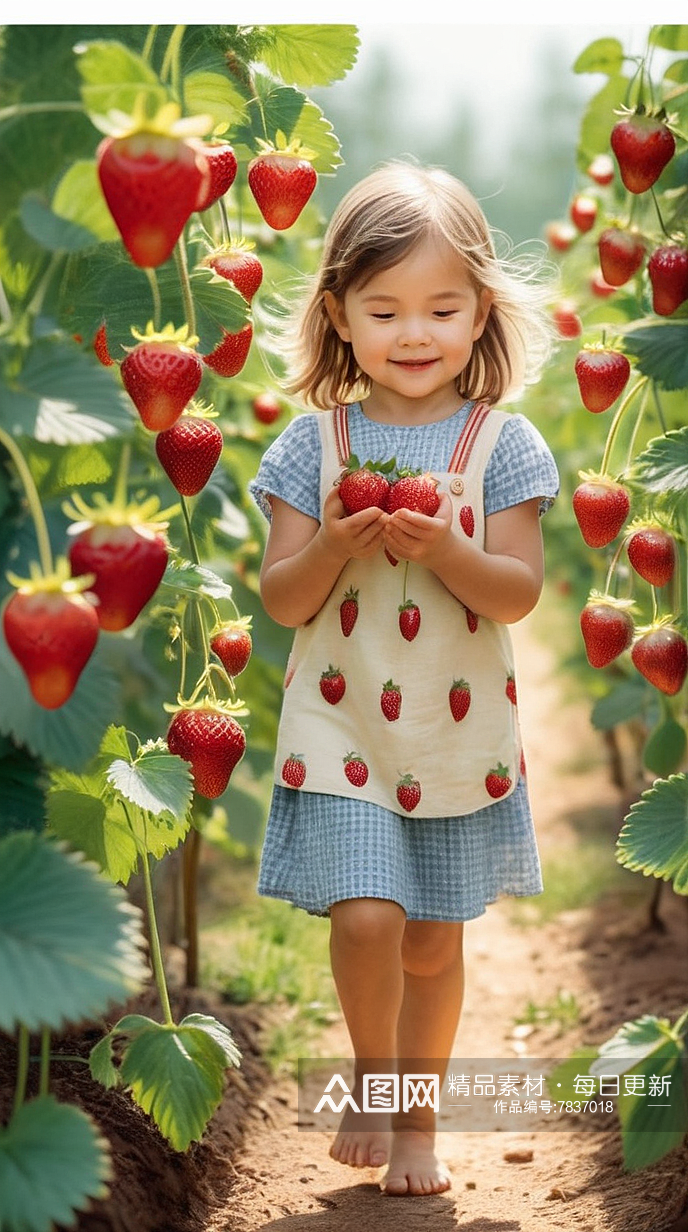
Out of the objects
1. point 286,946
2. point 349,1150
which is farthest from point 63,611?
point 286,946

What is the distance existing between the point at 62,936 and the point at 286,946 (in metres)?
1.65

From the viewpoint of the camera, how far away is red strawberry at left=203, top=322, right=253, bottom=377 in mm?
1594

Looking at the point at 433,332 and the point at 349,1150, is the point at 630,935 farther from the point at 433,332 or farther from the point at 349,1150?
the point at 433,332

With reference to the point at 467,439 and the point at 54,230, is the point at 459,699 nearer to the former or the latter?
the point at 467,439

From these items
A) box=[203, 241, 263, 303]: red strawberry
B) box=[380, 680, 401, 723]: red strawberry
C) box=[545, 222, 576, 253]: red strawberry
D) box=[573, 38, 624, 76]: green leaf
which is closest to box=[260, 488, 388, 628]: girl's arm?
box=[380, 680, 401, 723]: red strawberry

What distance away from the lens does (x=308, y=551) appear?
1.64 metres

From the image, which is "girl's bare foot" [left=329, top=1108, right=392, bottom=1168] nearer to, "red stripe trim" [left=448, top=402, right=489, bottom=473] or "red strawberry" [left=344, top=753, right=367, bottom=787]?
"red strawberry" [left=344, top=753, right=367, bottom=787]

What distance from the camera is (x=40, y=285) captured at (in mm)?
1221

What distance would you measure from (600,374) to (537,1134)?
100 centimetres

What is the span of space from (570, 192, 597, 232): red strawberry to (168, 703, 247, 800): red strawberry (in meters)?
1.24

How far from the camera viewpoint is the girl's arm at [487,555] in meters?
1.54

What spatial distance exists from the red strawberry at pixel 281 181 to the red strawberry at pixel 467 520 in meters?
0.36

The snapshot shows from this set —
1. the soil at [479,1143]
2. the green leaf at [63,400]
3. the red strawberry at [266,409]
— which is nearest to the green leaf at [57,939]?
the green leaf at [63,400]

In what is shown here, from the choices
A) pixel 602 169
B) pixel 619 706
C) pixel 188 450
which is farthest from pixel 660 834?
pixel 602 169
